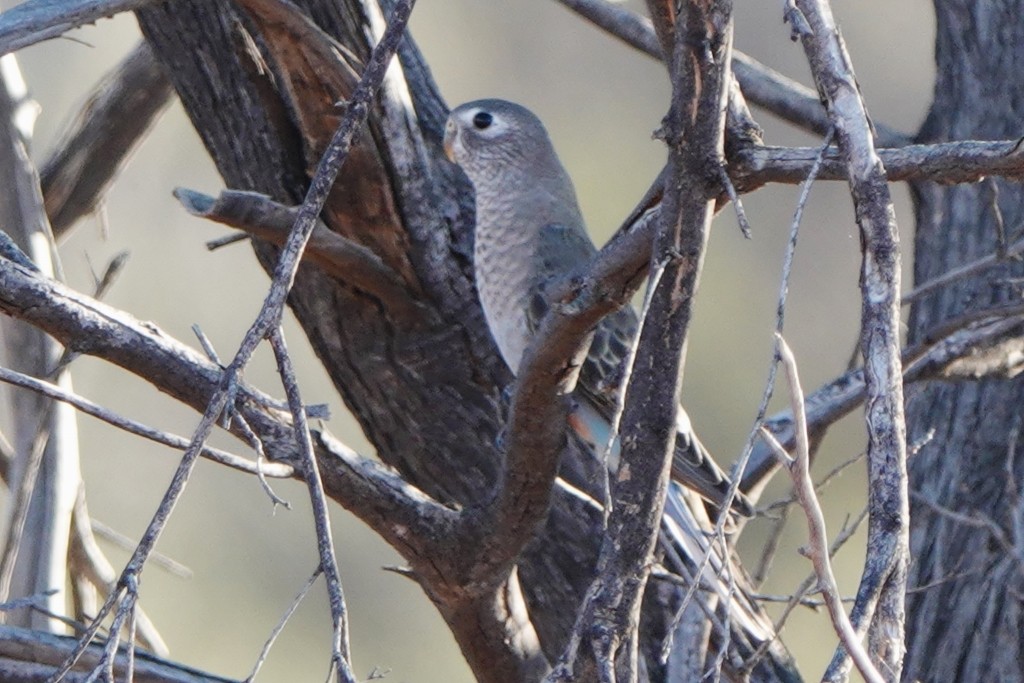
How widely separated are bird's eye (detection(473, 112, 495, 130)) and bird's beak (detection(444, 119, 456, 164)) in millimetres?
326

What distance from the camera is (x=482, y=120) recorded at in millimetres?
3816

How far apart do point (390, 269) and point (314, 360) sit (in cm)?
675

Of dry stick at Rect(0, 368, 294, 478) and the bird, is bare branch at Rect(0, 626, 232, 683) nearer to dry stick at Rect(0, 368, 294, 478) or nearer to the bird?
dry stick at Rect(0, 368, 294, 478)

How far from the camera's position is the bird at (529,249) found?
3.12 meters

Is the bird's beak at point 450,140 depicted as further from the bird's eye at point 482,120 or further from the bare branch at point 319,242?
the bare branch at point 319,242

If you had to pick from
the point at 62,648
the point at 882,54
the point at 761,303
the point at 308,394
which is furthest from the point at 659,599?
the point at 882,54

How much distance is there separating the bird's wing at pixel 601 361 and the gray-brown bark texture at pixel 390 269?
201 mm

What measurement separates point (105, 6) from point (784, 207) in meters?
8.61

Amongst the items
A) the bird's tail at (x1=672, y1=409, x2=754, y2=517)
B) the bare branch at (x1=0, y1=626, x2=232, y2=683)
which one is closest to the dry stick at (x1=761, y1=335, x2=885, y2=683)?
the bare branch at (x1=0, y1=626, x2=232, y2=683)

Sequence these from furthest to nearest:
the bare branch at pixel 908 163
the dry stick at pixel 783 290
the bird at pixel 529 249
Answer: the bird at pixel 529 249 < the bare branch at pixel 908 163 < the dry stick at pixel 783 290

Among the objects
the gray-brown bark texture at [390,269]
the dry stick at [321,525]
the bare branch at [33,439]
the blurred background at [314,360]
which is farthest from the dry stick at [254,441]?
the blurred background at [314,360]

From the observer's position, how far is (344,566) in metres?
9.27

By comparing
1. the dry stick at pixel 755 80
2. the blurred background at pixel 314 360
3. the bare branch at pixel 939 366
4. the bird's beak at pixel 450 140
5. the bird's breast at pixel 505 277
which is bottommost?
the bare branch at pixel 939 366

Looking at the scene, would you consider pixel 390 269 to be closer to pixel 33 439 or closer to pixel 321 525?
pixel 33 439
